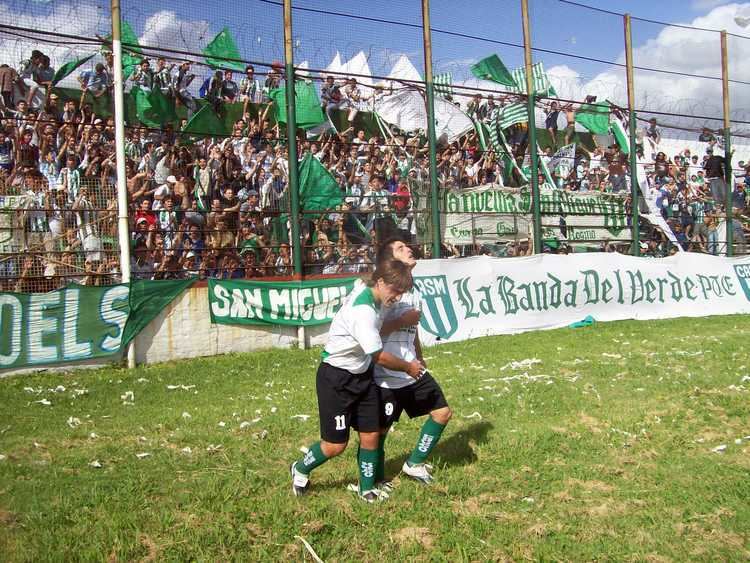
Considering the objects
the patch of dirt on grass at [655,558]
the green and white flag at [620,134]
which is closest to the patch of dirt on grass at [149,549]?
the patch of dirt on grass at [655,558]

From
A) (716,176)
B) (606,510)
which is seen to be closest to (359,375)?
(606,510)

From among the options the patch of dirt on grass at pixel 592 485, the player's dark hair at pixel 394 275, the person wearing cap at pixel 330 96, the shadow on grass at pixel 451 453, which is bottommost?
the patch of dirt on grass at pixel 592 485

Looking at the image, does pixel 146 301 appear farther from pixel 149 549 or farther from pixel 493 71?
pixel 493 71

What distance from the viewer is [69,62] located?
11.2 metres

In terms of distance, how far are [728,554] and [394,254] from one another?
9.08 feet

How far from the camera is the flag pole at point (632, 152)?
741 inches

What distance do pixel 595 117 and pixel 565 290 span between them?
571 centimetres

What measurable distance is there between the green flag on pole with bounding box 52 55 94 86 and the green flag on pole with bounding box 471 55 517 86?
27.0 ft

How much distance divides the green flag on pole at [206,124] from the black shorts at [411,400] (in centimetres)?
834

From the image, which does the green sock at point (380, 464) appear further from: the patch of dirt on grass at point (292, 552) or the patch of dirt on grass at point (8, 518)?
the patch of dirt on grass at point (8, 518)

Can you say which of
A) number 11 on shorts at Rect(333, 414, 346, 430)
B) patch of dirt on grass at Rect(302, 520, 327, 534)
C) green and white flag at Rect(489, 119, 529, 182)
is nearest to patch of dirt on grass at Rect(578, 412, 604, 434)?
number 11 on shorts at Rect(333, 414, 346, 430)

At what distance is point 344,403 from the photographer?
193 inches

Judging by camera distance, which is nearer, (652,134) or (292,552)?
(292,552)

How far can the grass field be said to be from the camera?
4348mm
